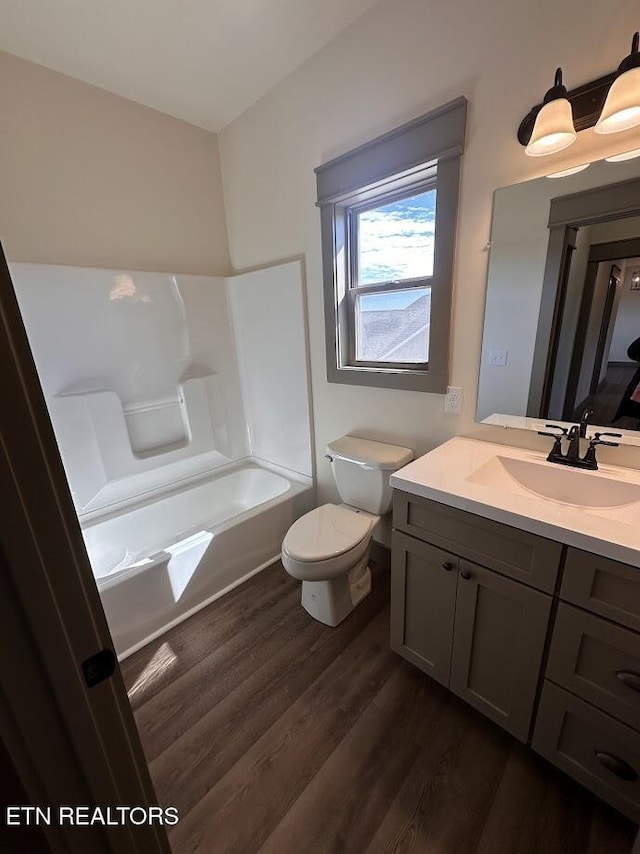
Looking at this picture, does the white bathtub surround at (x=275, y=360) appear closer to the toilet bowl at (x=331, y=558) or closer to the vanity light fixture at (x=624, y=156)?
the toilet bowl at (x=331, y=558)

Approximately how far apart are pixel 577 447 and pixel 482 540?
0.54 meters

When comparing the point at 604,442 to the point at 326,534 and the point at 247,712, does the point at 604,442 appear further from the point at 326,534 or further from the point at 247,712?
the point at 247,712

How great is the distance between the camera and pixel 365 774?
1171 mm

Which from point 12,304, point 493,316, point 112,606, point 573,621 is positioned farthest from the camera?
point 112,606

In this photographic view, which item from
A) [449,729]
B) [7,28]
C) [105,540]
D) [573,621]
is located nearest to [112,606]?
[105,540]

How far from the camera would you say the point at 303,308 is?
6.82 ft

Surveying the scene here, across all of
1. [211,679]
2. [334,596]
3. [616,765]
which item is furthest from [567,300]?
[211,679]

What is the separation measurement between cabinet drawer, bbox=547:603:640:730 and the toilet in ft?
2.74

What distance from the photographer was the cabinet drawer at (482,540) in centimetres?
98

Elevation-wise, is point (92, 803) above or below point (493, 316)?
below

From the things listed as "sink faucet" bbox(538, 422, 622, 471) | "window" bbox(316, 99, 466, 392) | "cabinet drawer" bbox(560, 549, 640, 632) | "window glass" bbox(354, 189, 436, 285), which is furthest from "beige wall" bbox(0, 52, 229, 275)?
"cabinet drawer" bbox(560, 549, 640, 632)

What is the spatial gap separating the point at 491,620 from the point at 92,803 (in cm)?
109

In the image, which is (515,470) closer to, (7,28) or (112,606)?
(112,606)

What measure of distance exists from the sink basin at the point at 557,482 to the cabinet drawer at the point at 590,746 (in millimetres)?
598
